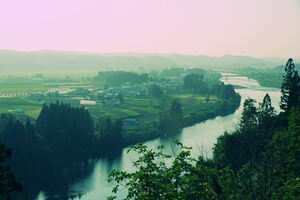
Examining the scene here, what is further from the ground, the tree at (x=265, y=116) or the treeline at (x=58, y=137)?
the tree at (x=265, y=116)

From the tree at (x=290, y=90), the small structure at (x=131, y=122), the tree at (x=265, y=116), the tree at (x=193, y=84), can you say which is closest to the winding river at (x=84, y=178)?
the tree at (x=265, y=116)

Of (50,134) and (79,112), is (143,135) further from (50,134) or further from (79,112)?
(50,134)

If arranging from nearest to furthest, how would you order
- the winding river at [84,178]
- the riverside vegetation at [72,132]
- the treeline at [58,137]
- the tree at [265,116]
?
the winding river at [84,178]
the tree at [265,116]
the treeline at [58,137]
the riverside vegetation at [72,132]

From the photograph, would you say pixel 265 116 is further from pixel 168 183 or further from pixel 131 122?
pixel 168 183

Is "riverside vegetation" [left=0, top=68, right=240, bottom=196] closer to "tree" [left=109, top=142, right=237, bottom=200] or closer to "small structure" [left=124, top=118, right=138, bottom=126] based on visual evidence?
"small structure" [left=124, top=118, right=138, bottom=126]

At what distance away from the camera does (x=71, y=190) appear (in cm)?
3275

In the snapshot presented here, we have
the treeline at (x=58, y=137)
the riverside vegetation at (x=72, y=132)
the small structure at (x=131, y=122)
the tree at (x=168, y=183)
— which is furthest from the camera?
the small structure at (x=131, y=122)

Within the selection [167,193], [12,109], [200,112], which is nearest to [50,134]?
[12,109]

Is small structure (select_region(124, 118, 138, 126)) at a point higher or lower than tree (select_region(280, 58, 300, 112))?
lower

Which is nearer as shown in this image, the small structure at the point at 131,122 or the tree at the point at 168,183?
the tree at the point at 168,183

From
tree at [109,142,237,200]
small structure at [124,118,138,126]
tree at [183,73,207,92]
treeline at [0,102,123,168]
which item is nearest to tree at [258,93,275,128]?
treeline at [0,102,123,168]

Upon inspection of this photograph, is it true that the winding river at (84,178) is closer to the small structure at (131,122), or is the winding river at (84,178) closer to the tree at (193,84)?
the small structure at (131,122)

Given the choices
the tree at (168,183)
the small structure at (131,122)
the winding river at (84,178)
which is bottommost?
the winding river at (84,178)

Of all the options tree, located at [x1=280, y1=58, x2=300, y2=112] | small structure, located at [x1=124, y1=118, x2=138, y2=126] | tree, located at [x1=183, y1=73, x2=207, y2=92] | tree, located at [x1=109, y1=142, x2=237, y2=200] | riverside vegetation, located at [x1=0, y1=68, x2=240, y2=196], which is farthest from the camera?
tree, located at [x1=183, y1=73, x2=207, y2=92]
